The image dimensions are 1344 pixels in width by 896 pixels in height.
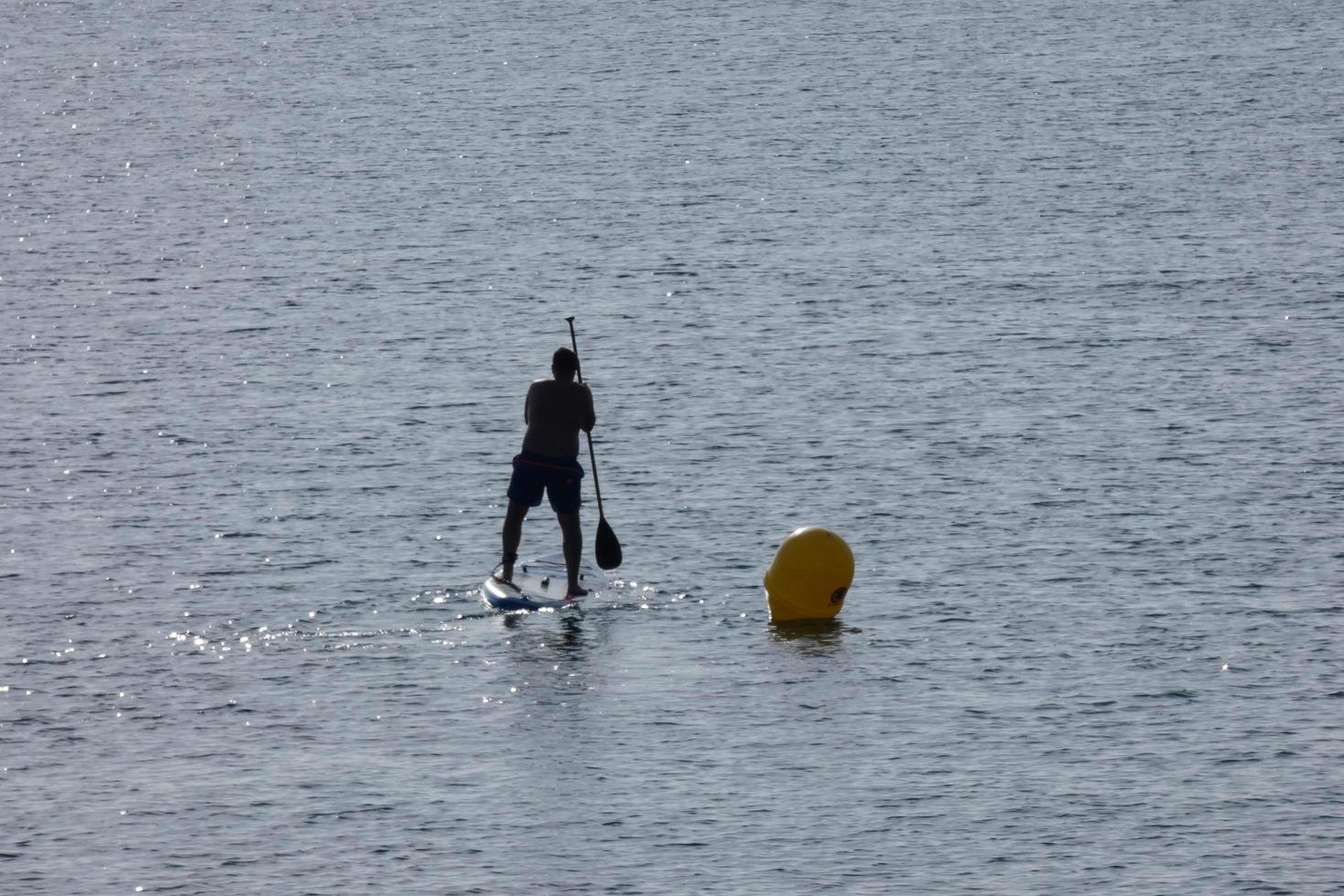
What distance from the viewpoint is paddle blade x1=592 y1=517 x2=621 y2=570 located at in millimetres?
20812

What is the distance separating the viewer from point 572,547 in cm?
2053

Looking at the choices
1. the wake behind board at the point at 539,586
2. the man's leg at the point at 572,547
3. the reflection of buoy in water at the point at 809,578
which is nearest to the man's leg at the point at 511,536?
the wake behind board at the point at 539,586

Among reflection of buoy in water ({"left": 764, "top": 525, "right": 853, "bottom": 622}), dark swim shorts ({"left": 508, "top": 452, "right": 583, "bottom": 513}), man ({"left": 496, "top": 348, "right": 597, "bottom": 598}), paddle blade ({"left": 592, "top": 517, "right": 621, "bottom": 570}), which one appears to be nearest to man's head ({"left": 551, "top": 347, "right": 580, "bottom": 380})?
man ({"left": 496, "top": 348, "right": 597, "bottom": 598})

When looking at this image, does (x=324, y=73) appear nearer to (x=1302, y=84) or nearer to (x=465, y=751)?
(x=1302, y=84)

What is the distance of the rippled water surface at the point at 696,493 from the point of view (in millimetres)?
15234

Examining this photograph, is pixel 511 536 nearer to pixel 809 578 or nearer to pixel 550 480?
pixel 550 480

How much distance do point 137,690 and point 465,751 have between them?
2987mm

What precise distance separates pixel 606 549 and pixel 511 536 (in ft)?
2.85

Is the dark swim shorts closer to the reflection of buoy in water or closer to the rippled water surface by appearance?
the rippled water surface

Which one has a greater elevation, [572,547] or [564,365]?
[564,365]

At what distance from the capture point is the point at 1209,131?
159 feet

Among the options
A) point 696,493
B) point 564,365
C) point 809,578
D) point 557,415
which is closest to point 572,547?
point 557,415

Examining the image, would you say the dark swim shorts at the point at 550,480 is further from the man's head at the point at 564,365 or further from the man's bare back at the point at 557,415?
the man's head at the point at 564,365

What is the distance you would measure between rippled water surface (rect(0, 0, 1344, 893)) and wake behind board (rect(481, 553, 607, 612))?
0.78 ft
